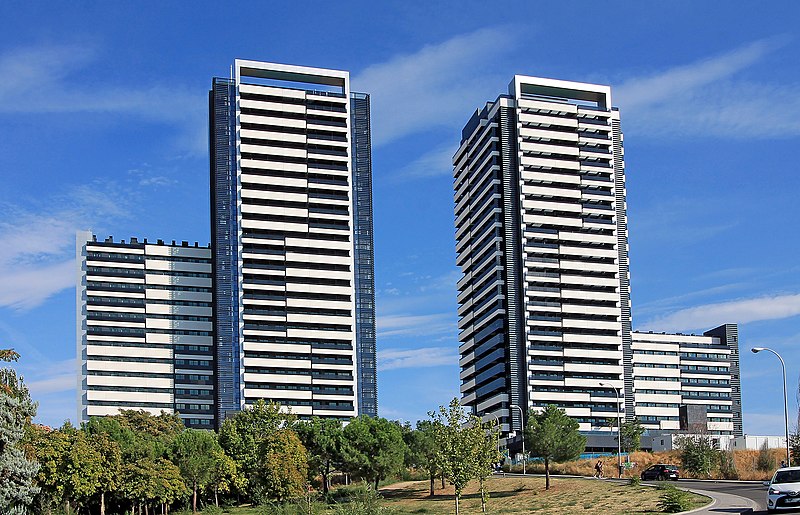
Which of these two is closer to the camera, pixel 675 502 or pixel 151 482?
pixel 675 502

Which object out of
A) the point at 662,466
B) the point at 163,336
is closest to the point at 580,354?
the point at 163,336

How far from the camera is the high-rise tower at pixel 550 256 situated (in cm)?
16838

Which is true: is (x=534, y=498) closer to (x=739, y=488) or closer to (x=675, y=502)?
(x=739, y=488)

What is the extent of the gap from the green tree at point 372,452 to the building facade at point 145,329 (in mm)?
64443

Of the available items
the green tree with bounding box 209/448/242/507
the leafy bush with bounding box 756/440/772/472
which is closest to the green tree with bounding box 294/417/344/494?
the green tree with bounding box 209/448/242/507

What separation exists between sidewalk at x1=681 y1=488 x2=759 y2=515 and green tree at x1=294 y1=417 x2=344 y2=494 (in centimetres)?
4870

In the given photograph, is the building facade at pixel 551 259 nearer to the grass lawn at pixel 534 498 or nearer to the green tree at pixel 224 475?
the grass lawn at pixel 534 498

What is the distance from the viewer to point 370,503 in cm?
4900

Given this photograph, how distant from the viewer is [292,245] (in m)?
162

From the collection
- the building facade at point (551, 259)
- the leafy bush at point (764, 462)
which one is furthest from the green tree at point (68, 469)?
the building facade at point (551, 259)

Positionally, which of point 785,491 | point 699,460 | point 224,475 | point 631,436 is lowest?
point 631,436

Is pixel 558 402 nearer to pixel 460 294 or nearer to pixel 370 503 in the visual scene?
pixel 460 294

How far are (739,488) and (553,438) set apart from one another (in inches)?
1117

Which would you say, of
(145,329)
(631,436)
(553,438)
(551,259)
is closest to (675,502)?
(553,438)
